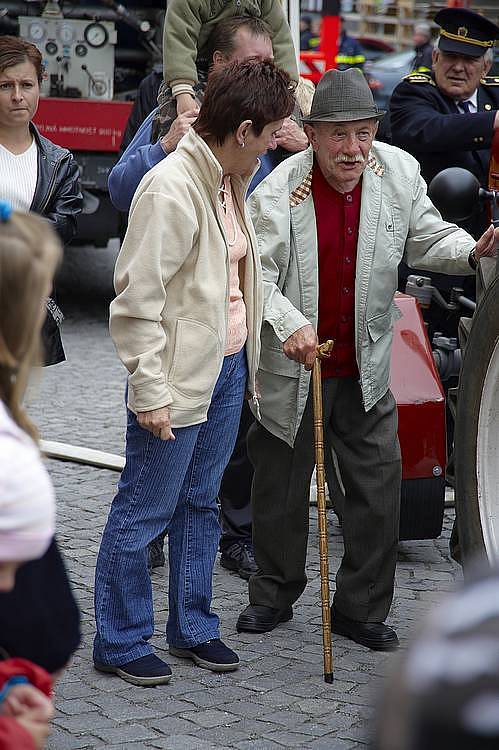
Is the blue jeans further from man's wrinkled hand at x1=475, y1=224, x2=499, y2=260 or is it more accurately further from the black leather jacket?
the black leather jacket

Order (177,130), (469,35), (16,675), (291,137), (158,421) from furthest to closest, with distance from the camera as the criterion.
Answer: (469,35) → (291,137) → (177,130) → (158,421) → (16,675)

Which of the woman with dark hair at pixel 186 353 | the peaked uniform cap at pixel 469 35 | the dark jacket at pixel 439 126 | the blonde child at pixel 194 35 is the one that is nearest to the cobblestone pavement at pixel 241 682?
the woman with dark hair at pixel 186 353

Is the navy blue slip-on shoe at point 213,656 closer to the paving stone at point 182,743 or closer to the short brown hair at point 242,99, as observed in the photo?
the paving stone at point 182,743

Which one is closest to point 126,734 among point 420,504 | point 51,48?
point 420,504

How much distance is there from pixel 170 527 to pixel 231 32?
1.68m

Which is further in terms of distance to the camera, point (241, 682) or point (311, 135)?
point (311, 135)

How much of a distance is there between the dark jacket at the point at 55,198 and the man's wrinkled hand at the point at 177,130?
27.6 inches

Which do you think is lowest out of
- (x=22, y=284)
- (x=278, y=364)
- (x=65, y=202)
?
(x=278, y=364)

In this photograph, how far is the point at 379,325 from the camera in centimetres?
395

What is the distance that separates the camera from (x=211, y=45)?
448 cm

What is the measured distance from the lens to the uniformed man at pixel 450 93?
5.41 metres

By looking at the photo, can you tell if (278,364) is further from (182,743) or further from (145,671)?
(182,743)

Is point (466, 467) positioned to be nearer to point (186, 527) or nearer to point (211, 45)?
point (186, 527)

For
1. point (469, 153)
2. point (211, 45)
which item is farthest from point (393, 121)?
point (211, 45)
